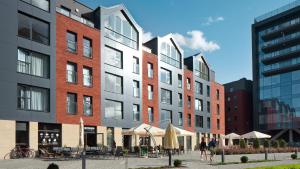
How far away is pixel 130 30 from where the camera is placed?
4459cm

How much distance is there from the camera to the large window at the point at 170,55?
51.5 m

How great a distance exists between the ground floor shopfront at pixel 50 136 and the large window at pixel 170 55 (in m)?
12.6

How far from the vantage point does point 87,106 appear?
37.5 meters

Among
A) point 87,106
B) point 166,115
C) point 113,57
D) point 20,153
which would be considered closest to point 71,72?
point 87,106

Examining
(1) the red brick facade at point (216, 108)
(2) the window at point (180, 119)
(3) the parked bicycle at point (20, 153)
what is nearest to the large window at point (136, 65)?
(2) the window at point (180, 119)

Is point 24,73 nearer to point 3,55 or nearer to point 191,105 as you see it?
point 3,55

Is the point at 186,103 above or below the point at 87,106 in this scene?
above

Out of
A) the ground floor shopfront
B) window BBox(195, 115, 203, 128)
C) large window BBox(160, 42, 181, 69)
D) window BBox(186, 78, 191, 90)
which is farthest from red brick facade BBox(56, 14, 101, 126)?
window BBox(195, 115, 203, 128)

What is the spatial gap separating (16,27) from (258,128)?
7156 cm

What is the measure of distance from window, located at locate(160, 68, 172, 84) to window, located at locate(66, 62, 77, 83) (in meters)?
16.3

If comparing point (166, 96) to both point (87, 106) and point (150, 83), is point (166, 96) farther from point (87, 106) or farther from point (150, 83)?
point (87, 106)

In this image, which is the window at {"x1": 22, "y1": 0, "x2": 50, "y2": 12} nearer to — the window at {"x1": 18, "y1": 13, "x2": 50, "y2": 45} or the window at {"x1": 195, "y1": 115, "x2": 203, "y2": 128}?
the window at {"x1": 18, "y1": 13, "x2": 50, "y2": 45}

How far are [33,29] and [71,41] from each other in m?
4.60

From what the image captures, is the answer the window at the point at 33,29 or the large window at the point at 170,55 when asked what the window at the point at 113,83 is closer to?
the window at the point at 33,29
